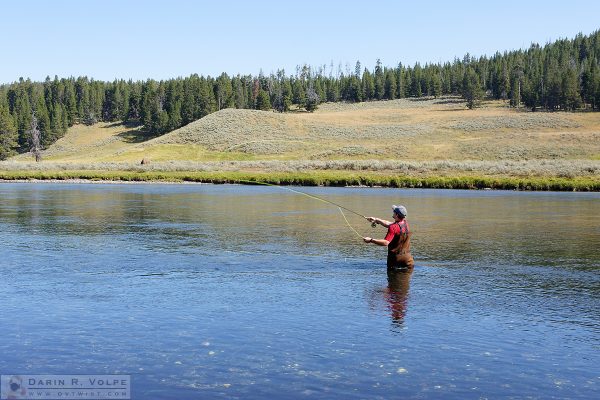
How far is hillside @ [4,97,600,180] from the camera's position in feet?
314

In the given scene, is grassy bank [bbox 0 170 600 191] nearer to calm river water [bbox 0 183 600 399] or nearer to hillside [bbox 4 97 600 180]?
hillside [bbox 4 97 600 180]

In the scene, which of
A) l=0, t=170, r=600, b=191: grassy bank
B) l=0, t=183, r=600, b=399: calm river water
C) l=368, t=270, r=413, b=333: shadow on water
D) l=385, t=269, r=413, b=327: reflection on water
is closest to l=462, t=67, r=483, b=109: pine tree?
l=0, t=170, r=600, b=191: grassy bank

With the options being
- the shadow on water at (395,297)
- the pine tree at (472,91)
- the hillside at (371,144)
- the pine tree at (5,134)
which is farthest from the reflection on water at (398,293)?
the pine tree at (472,91)

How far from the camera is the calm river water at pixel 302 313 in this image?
10.3m

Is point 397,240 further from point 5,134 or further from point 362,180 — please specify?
point 5,134

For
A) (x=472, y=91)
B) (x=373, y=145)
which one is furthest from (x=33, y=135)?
(x=472, y=91)

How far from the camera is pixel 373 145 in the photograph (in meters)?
122

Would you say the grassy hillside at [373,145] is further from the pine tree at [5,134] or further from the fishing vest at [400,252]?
the fishing vest at [400,252]

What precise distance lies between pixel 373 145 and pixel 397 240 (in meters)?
104

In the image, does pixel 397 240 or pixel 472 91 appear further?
pixel 472 91

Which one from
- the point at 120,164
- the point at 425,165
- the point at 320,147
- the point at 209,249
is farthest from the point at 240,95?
the point at 209,249

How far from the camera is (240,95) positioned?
197750 millimetres

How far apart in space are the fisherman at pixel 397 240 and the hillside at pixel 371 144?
65.3m

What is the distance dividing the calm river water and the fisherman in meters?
0.72
